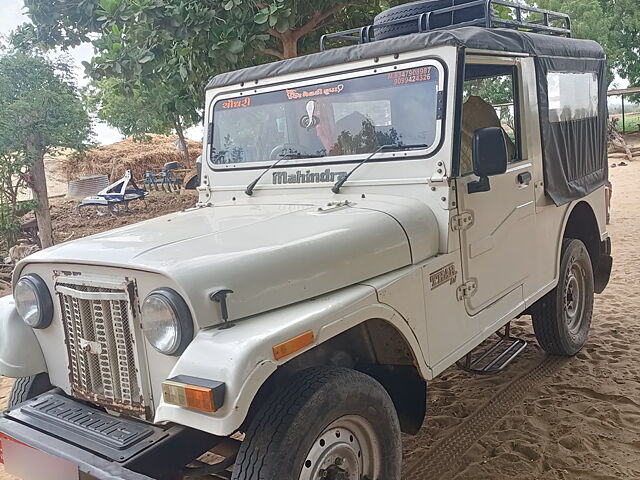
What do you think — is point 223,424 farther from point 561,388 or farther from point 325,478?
point 561,388

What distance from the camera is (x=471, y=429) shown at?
3889mm

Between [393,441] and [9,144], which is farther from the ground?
[9,144]

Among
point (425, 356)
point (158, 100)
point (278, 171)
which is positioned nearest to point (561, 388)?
point (425, 356)

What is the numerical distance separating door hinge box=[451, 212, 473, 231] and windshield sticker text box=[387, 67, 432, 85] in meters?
0.73

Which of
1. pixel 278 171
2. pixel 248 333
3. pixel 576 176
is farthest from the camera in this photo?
pixel 576 176

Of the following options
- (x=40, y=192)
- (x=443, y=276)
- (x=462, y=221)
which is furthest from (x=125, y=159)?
(x=443, y=276)

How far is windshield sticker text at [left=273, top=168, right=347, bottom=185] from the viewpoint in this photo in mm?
3570

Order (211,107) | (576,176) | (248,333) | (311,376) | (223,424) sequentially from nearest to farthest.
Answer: (223,424) < (248,333) < (311,376) < (211,107) < (576,176)

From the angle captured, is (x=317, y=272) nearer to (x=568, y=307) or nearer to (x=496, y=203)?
(x=496, y=203)

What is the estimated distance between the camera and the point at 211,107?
423 centimetres

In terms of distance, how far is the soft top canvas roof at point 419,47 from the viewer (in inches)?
129

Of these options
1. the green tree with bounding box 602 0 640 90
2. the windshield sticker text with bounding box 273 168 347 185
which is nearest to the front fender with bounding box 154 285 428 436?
the windshield sticker text with bounding box 273 168 347 185

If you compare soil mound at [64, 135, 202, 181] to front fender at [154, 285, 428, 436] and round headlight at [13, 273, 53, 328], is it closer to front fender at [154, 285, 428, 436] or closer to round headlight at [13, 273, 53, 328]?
round headlight at [13, 273, 53, 328]

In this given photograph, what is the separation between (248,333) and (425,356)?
1.08m
